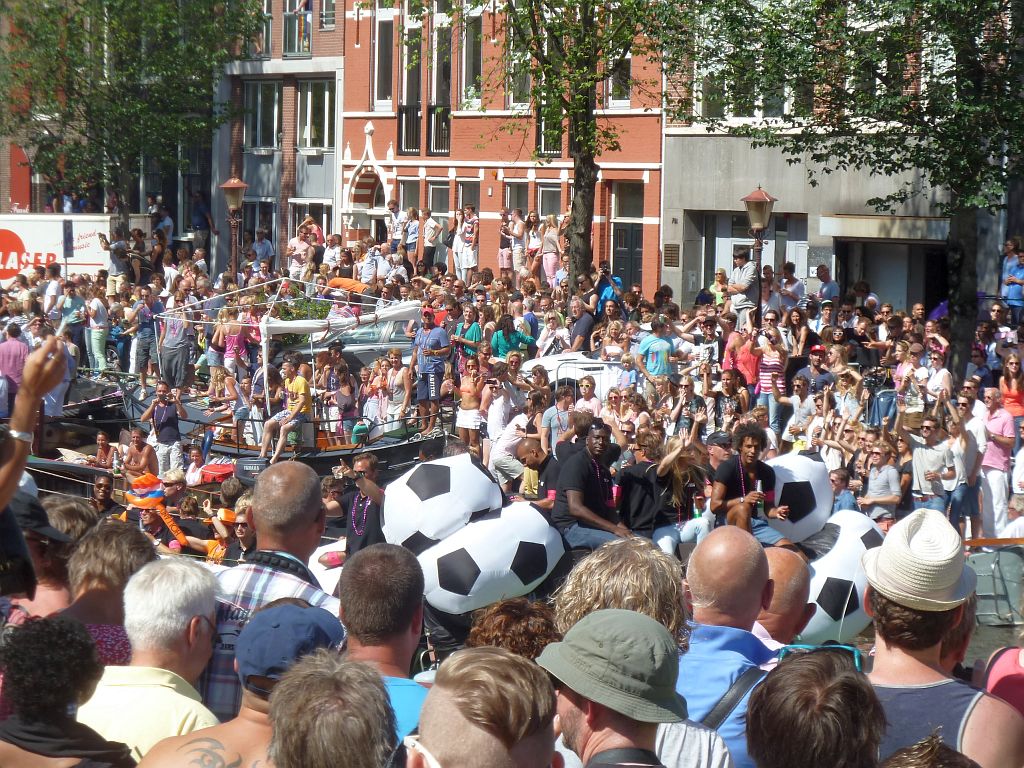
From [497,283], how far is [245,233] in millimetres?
14730

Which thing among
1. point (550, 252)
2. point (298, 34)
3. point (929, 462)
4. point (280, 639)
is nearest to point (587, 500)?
point (929, 462)

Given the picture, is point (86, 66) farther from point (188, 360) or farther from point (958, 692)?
point (958, 692)

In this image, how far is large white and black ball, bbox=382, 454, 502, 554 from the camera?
299 inches

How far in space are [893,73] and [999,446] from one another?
746 cm

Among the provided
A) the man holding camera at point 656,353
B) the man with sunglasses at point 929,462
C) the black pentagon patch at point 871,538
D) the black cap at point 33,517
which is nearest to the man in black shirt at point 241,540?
the black cap at point 33,517

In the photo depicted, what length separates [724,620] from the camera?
448 centimetres

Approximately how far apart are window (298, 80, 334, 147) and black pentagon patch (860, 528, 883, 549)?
1196 inches

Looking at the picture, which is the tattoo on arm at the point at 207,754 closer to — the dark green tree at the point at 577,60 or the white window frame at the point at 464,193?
the dark green tree at the point at 577,60

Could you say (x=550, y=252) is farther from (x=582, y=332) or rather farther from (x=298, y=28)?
(x=298, y=28)

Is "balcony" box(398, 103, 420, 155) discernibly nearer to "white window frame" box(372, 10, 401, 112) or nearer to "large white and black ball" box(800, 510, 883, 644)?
"white window frame" box(372, 10, 401, 112)

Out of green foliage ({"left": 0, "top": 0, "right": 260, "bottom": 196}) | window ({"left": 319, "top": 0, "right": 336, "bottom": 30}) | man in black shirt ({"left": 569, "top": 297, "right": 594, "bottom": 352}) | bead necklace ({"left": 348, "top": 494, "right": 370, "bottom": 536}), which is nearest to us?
bead necklace ({"left": 348, "top": 494, "right": 370, "bottom": 536})

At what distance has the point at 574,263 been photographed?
23.3 metres

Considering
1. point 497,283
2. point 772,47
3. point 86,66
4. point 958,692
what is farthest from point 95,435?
point 86,66

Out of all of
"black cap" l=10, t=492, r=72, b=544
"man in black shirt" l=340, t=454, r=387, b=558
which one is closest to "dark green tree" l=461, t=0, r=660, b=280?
"man in black shirt" l=340, t=454, r=387, b=558
